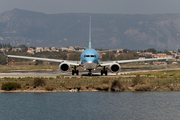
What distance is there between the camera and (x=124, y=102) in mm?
38969

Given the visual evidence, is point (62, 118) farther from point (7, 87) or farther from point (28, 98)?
point (7, 87)

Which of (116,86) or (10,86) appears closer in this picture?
(116,86)

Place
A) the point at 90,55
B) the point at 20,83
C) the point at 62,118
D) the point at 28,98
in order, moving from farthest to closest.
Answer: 1. the point at 90,55
2. the point at 20,83
3. the point at 28,98
4. the point at 62,118

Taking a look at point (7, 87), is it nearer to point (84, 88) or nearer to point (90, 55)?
point (84, 88)

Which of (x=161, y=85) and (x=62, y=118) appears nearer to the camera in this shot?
(x=62, y=118)

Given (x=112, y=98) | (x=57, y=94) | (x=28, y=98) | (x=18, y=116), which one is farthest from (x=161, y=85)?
(x=18, y=116)

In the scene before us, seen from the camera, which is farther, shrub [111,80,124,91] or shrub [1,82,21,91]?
shrub [1,82,21,91]

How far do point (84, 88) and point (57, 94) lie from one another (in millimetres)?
4096

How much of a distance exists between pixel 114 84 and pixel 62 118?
55.2 ft

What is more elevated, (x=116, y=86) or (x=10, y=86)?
(x=116, y=86)

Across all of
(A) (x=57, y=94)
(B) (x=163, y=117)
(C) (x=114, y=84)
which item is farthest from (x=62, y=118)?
(C) (x=114, y=84)

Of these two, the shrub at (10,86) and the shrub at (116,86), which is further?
the shrub at (10,86)

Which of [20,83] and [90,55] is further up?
[90,55]

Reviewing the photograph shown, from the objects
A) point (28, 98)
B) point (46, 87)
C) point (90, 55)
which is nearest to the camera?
point (28, 98)
